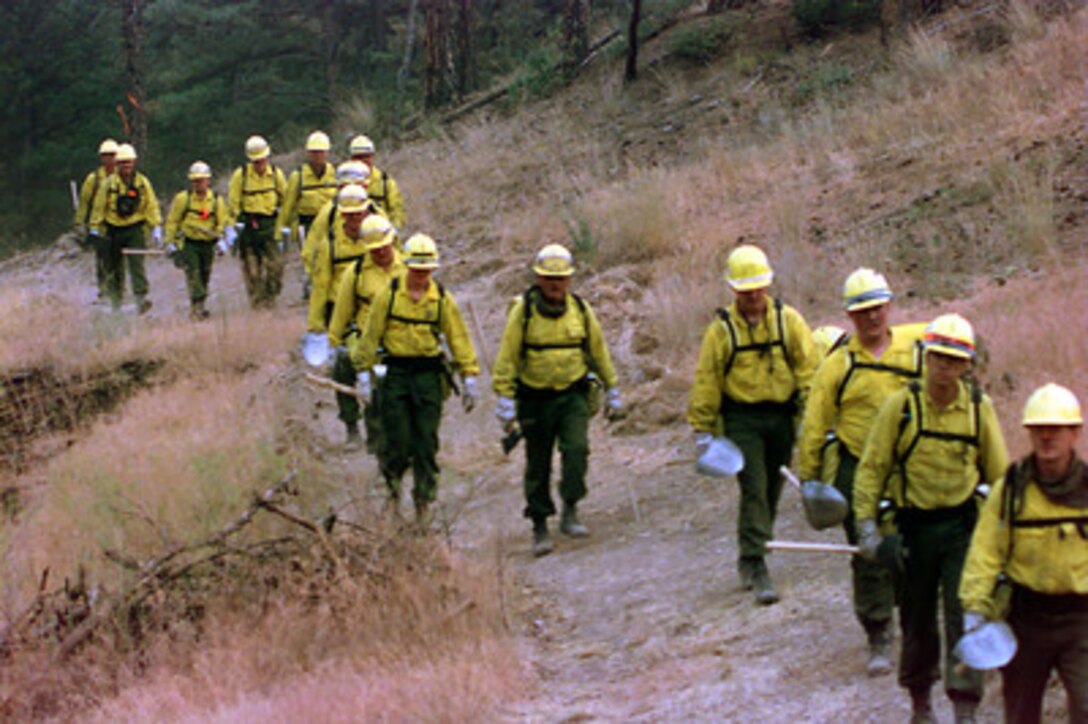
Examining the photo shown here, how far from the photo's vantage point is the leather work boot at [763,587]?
26.4 feet

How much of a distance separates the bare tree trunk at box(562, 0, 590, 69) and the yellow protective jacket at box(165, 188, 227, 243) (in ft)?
31.1

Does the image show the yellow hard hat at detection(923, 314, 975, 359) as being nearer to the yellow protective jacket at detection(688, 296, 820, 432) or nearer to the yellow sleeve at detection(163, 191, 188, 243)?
the yellow protective jacket at detection(688, 296, 820, 432)

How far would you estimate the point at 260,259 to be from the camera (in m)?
17.6

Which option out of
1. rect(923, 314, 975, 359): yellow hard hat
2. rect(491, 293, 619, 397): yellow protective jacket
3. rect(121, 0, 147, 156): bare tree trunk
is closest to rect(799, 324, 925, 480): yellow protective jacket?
rect(923, 314, 975, 359): yellow hard hat

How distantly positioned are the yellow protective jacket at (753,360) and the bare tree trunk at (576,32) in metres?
18.0

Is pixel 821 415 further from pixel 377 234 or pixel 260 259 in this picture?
pixel 260 259

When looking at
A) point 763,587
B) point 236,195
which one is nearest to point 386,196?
point 236,195

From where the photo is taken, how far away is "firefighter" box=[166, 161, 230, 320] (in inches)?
684

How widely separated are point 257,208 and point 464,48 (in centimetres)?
1336

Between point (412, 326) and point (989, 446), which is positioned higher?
point (412, 326)

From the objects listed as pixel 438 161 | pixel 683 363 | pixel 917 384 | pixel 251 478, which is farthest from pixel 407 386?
pixel 438 161

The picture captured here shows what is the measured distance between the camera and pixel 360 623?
819cm

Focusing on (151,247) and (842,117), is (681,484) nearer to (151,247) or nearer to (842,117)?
(842,117)

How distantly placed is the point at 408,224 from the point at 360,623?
13677 millimetres
